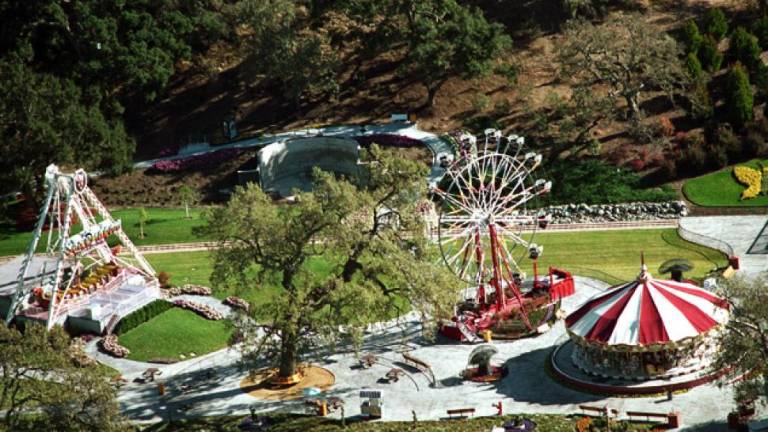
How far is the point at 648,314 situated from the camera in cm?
7169

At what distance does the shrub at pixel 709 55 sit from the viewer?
362 feet

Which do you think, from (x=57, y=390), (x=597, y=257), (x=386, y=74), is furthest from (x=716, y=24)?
(x=57, y=390)

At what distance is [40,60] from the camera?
4596 inches

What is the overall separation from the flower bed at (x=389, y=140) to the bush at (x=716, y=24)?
2731 cm

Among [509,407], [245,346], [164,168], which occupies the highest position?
[164,168]

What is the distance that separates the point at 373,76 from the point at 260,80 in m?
11.2

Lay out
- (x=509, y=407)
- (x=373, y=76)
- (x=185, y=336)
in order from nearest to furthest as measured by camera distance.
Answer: (x=509, y=407) < (x=185, y=336) < (x=373, y=76)

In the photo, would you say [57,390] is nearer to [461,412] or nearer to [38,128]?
[461,412]

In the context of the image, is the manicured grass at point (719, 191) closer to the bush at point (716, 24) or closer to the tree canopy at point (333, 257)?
the bush at point (716, 24)

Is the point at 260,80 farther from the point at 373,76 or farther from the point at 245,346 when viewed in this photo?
the point at 245,346

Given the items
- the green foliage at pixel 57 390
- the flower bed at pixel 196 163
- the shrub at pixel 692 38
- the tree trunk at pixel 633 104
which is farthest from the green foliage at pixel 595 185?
the green foliage at pixel 57 390

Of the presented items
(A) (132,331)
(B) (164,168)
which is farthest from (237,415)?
(B) (164,168)

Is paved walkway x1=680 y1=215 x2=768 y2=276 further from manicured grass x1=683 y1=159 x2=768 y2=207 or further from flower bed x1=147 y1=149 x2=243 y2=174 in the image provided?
flower bed x1=147 y1=149 x2=243 y2=174

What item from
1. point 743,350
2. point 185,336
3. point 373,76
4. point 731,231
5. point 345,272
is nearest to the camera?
point 743,350
